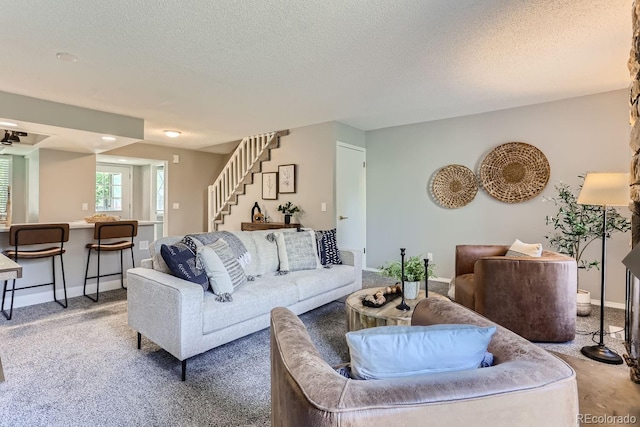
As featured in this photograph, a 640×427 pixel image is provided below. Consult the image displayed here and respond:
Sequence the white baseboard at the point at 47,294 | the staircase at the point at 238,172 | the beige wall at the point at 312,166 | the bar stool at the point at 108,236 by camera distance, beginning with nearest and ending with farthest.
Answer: the white baseboard at the point at 47,294 → the bar stool at the point at 108,236 → the beige wall at the point at 312,166 → the staircase at the point at 238,172

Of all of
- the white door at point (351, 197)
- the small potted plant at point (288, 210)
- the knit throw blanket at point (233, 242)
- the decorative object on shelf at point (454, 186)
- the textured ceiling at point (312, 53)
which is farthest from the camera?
the small potted plant at point (288, 210)

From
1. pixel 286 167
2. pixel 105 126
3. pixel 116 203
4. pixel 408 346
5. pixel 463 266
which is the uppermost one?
pixel 105 126

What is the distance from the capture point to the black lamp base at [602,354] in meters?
2.33

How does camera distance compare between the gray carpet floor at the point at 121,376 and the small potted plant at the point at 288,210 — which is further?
the small potted plant at the point at 288,210

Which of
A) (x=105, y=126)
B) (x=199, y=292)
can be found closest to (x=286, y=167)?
(x=105, y=126)

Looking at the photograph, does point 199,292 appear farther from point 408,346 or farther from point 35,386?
point 408,346

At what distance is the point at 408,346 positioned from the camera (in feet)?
2.99

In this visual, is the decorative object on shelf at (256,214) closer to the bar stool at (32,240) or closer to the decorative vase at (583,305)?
the bar stool at (32,240)

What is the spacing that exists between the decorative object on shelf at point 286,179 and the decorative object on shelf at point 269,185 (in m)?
0.08

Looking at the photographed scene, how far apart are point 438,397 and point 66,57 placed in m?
3.43

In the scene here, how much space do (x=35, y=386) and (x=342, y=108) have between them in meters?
3.76

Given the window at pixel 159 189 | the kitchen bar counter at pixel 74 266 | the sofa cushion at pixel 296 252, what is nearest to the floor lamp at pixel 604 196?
the sofa cushion at pixel 296 252

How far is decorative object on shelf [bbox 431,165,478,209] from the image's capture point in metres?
→ 4.47

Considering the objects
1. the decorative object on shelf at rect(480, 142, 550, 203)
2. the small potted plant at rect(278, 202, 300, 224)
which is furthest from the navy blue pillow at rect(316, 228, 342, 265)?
the decorative object on shelf at rect(480, 142, 550, 203)
